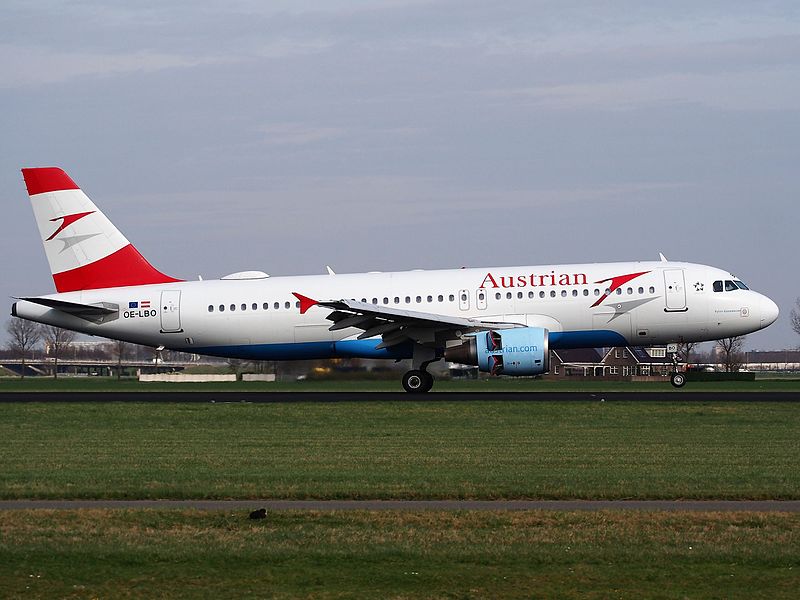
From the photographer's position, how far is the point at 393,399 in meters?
39.5

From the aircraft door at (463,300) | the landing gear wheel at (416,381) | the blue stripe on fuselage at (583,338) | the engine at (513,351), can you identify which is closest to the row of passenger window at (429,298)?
the aircraft door at (463,300)

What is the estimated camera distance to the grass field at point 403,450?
18.0m

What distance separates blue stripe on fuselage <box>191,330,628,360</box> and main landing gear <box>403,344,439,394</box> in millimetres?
548

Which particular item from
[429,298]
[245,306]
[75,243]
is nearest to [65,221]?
[75,243]

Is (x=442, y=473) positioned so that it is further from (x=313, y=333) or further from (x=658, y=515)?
(x=313, y=333)

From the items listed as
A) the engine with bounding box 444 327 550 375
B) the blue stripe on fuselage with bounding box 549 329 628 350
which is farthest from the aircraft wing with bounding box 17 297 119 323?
the blue stripe on fuselage with bounding box 549 329 628 350

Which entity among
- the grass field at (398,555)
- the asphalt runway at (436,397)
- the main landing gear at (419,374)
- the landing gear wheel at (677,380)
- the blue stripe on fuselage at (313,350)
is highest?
the blue stripe on fuselage at (313,350)

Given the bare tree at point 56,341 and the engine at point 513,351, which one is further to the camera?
the bare tree at point 56,341

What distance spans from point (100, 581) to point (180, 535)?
233 cm

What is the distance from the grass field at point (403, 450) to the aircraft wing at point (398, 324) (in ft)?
13.9

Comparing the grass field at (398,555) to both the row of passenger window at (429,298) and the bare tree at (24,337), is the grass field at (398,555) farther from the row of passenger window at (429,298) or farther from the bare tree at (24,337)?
the bare tree at (24,337)

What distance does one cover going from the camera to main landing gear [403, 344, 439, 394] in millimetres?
43031

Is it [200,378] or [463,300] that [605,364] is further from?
[463,300]

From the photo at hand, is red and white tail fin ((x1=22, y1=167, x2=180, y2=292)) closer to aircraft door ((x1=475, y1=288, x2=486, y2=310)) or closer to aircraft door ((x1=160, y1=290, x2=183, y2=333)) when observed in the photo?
aircraft door ((x1=160, y1=290, x2=183, y2=333))
